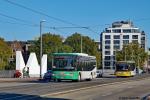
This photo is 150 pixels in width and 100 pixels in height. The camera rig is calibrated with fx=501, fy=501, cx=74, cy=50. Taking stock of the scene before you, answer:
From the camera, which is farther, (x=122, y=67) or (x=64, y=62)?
(x=122, y=67)

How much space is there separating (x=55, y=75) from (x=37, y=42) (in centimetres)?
11277

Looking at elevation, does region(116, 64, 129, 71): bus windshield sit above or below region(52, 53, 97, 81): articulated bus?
above

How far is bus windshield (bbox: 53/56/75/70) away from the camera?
50.3m


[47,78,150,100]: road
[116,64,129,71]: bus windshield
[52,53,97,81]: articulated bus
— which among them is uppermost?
[116,64,129,71]: bus windshield

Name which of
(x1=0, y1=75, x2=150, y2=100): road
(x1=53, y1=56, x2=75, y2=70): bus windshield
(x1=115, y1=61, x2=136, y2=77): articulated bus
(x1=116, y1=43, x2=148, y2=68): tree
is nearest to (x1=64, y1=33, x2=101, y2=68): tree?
(x1=116, y1=43, x2=148, y2=68): tree

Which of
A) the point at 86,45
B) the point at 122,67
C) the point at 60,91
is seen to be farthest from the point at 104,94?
the point at 86,45

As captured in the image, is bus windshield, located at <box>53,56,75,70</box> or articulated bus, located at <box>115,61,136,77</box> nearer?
bus windshield, located at <box>53,56,75,70</box>

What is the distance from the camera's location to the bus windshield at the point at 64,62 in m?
50.3

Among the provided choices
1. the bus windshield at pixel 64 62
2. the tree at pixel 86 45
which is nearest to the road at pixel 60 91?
the bus windshield at pixel 64 62

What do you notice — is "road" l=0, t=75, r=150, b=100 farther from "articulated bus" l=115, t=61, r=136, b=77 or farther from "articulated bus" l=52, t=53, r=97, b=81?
"articulated bus" l=115, t=61, r=136, b=77

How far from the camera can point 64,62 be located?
50375mm

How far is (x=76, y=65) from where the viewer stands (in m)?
50.8

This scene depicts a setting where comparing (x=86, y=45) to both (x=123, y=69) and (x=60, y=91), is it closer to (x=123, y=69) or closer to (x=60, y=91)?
(x=123, y=69)

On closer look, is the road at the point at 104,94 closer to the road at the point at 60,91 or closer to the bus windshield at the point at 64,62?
the road at the point at 60,91
